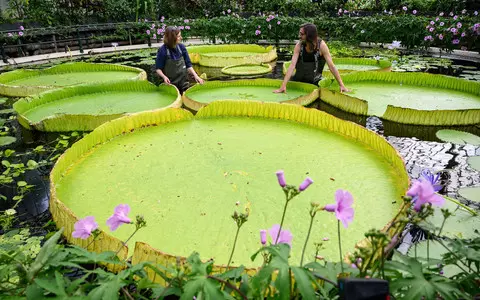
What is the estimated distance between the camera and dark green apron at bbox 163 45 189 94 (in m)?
5.10

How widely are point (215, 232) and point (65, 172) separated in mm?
1420

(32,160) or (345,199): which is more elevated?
(345,199)

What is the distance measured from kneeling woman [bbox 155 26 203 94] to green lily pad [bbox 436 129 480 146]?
10.1ft

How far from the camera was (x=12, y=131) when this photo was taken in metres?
4.11

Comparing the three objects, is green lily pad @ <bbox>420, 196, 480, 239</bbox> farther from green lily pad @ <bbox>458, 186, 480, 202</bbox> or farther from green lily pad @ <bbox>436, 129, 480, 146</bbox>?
green lily pad @ <bbox>436, 129, 480, 146</bbox>

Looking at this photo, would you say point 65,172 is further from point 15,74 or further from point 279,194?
point 15,74

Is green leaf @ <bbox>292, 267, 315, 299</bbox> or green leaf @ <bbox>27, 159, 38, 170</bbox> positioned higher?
green leaf @ <bbox>292, 267, 315, 299</bbox>

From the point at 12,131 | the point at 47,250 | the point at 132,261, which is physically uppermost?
the point at 47,250

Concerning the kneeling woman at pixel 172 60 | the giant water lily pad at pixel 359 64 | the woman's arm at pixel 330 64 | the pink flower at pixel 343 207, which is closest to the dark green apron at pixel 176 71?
the kneeling woman at pixel 172 60

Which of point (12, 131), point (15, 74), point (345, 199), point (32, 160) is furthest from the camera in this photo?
point (15, 74)

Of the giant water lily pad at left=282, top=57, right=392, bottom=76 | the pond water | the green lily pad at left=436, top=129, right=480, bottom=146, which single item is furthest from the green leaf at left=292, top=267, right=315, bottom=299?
the giant water lily pad at left=282, top=57, right=392, bottom=76

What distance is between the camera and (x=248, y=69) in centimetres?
727

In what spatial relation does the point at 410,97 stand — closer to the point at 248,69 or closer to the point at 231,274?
the point at 248,69

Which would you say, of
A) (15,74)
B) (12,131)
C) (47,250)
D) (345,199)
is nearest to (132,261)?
(47,250)
